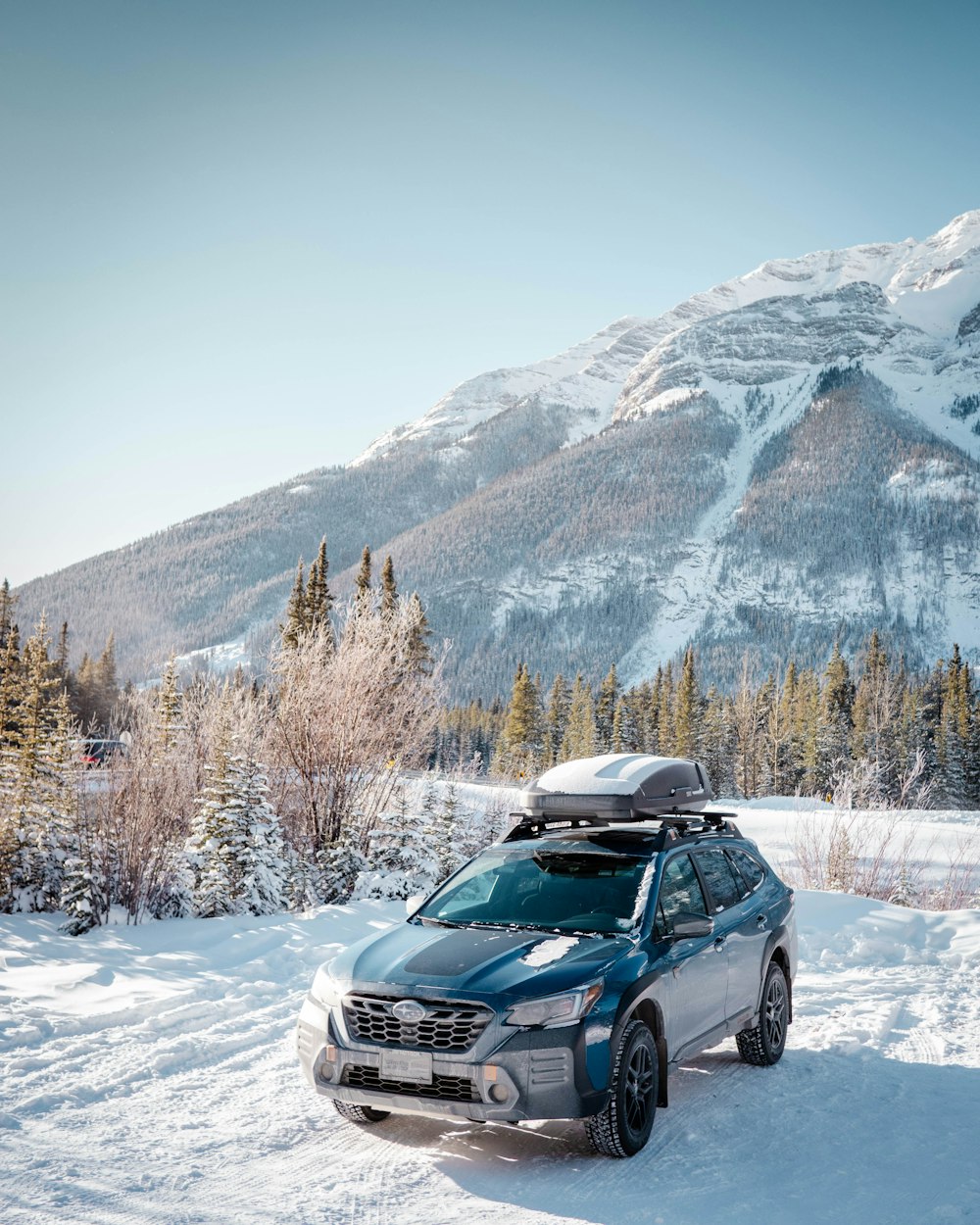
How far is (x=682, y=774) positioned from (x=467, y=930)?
7.43 feet

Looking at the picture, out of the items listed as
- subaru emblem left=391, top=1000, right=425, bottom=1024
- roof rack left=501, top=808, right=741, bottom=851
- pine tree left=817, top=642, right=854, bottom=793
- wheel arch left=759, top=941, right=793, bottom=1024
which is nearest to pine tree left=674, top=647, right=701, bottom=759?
pine tree left=817, top=642, right=854, bottom=793

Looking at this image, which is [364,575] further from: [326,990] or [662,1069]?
[662,1069]

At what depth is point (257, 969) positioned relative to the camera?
8.97 metres

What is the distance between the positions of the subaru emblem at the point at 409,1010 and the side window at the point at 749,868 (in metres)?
3.04

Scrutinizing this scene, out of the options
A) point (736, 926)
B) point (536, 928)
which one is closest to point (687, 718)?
point (736, 926)

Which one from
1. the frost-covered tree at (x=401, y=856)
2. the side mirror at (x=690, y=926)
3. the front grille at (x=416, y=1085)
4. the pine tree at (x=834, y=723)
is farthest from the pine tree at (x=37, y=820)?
the pine tree at (x=834, y=723)

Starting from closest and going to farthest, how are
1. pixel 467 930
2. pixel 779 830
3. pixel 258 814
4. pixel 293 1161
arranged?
1. pixel 293 1161
2. pixel 467 930
3. pixel 258 814
4. pixel 779 830

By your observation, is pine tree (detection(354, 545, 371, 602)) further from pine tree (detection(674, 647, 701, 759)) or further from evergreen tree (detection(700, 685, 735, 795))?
pine tree (detection(674, 647, 701, 759))

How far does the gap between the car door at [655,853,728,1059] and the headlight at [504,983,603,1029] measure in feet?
2.59

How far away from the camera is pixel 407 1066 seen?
15.1ft

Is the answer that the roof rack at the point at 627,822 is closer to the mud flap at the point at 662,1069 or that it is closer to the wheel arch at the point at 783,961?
the wheel arch at the point at 783,961

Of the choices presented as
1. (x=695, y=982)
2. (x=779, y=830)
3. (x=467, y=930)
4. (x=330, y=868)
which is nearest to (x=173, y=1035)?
(x=467, y=930)

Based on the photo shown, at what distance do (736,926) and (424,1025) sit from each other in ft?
8.39

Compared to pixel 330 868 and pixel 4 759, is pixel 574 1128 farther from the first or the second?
pixel 4 759
